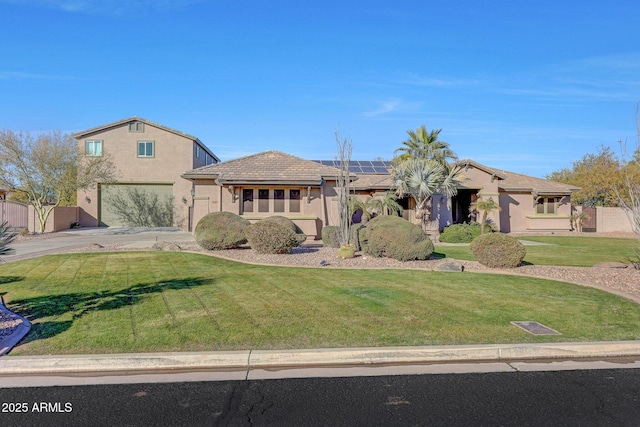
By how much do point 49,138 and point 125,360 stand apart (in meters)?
23.6

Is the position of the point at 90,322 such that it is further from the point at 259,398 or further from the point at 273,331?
the point at 259,398

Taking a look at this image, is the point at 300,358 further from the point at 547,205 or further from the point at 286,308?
the point at 547,205

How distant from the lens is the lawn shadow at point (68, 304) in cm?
632

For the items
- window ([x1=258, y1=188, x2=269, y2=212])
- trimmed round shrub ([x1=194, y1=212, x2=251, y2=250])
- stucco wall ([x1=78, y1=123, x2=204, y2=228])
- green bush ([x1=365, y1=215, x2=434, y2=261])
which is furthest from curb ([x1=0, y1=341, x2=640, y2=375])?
stucco wall ([x1=78, y1=123, x2=204, y2=228])

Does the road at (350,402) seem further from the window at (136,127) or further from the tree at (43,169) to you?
the window at (136,127)

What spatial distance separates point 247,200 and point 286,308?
49.4 feet

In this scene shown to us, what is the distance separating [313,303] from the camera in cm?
790

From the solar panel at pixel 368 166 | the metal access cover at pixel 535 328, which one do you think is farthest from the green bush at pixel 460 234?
the metal access cover at pixel 535 328

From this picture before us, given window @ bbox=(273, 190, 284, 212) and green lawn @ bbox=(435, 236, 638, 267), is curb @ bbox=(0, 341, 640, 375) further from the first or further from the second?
window @ bbox=(273, 190, 284, 212)

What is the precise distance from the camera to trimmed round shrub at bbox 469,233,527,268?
11.9 metres

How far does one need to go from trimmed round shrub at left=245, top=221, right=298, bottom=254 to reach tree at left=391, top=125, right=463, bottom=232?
35.4 feet

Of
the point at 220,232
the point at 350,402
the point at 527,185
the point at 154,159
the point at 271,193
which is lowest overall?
the point at 350,402

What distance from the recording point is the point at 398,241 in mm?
13258

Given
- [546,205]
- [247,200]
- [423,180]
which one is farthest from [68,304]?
[546,205]
